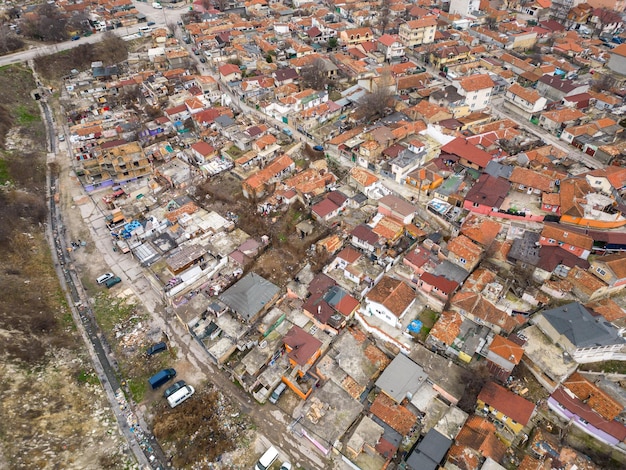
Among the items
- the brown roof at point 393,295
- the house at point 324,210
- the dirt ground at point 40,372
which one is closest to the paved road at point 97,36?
the dirt ground at point 40,372

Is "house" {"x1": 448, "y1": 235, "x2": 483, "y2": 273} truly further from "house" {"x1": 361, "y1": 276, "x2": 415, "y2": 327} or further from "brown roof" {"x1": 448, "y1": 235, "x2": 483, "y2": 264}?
"house" {"x1": 361, "y1": 276, "x2": 415, "y2": 327}

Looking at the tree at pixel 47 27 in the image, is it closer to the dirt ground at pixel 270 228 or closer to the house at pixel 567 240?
the dirt ground at pixel 270 228

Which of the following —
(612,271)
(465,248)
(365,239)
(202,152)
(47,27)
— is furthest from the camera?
(47,27)

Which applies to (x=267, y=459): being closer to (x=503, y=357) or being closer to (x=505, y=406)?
(x=505, y=406)

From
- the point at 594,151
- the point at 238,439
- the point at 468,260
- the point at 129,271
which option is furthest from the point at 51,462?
the point at 594,151

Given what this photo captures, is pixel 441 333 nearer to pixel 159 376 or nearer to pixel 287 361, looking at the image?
pixel 287 361

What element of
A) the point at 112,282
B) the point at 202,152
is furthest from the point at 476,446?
the point at 202,152

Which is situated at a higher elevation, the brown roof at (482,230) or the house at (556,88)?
the house at (556,88)
